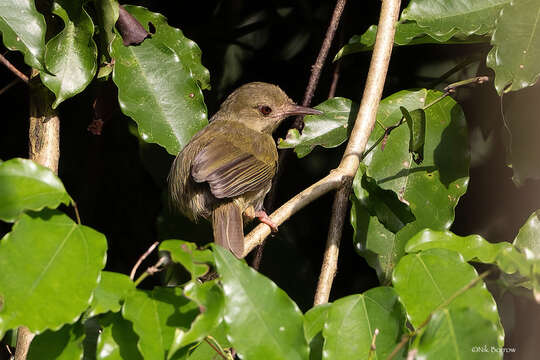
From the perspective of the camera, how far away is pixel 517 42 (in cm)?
273

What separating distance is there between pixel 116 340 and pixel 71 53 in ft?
4.87

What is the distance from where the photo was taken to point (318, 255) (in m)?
4.69

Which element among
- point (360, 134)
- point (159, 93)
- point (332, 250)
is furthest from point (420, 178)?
point (159, 93)

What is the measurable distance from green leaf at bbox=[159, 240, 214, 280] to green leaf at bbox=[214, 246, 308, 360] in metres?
0.09

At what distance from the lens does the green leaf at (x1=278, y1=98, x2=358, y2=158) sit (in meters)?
3.39

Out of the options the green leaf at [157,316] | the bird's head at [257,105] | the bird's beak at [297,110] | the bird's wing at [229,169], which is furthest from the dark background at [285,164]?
the green leaf at [157,316]

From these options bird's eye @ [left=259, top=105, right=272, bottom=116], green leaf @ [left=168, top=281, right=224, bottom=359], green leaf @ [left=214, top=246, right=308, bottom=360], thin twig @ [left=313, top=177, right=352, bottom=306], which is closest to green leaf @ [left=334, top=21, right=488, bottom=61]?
thin twig @ [left=313, top=177, right=352, bottom=306]

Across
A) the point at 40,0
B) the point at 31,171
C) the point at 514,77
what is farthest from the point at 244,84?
the point at 31,171

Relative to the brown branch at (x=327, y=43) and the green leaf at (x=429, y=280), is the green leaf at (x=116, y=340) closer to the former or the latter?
the green leaf at (x=429, y=280)

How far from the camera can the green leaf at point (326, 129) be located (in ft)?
11.1

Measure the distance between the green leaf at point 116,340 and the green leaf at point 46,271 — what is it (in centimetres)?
18

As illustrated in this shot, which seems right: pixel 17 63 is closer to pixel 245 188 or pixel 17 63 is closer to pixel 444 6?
pixel 245 188

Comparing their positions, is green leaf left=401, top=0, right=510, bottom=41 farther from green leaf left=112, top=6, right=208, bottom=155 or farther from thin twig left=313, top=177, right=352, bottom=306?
green leaf left=112, top=6, right=208, bottom=155

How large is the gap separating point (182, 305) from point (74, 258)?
0.35 meters
